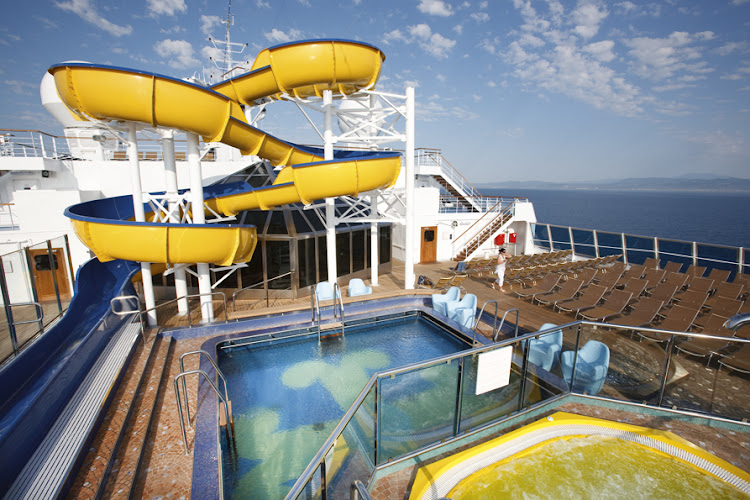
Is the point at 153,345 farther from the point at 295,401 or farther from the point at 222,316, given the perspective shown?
the point at 295,401

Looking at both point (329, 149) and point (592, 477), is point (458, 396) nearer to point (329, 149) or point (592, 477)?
point (592, 477)

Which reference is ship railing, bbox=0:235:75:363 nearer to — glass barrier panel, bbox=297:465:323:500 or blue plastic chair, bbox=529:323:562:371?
glass barrier panel, bbox=297:465:323:500

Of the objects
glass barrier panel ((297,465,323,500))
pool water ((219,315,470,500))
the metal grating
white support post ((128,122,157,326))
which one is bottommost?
pool water ((219,315,470,500))

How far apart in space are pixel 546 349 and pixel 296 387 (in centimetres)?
440

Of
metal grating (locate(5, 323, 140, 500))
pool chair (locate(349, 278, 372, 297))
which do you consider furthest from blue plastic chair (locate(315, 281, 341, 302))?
metal grating (locate(5, 323, 140, 500))

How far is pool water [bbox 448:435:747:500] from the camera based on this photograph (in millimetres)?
3420

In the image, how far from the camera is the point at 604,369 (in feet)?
15.3

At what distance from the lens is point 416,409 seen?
12.5ft

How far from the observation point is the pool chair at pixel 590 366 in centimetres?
466

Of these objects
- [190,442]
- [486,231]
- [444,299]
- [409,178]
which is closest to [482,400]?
[190,442]

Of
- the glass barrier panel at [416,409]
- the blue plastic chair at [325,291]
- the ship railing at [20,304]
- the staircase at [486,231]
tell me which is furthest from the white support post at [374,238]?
the ship railing at [20,304]

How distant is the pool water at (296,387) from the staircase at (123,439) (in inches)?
43.0

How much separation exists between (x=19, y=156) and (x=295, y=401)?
645 inches

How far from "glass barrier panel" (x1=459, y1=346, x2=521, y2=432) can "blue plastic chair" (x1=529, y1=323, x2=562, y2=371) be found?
358mm
